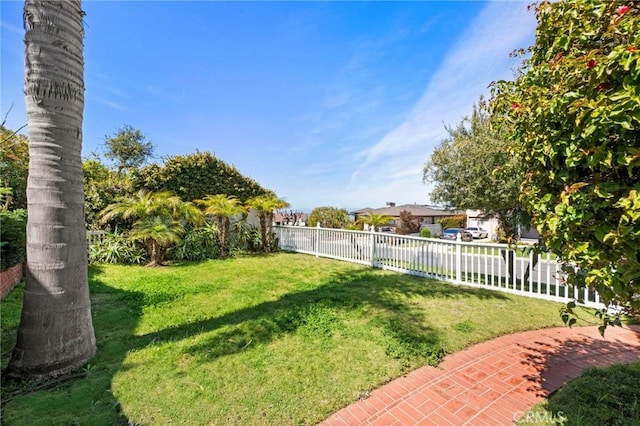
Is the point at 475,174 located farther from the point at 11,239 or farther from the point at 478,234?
the point at 478,234

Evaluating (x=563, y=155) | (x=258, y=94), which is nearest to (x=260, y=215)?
(x=258, y=94)

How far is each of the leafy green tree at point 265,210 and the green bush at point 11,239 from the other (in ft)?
23.1

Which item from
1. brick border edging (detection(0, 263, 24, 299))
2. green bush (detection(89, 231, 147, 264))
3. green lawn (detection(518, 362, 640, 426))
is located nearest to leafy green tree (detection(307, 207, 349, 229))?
green bush (detection(89, 231, 147, 264))

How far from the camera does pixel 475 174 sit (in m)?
7.64

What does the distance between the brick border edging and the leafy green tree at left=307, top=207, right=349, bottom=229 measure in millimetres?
16870

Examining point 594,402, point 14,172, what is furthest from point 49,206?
point 14,172

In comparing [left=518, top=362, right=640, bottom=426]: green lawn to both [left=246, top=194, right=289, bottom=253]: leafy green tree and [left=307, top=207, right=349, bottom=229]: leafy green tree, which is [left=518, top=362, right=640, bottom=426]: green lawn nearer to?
[left=246, top=194, right=289, bottom=253]: leafy green tree

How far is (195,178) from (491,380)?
12.6 metres

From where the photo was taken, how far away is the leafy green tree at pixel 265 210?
455 inches

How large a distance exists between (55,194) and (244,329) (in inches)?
115

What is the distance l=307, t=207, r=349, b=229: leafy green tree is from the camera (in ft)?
71.4

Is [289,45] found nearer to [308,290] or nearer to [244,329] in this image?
[308,290]

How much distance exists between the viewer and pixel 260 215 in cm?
1196

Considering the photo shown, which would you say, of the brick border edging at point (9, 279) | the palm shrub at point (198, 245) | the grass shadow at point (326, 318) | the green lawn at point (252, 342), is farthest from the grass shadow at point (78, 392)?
the palm shrub at point (198, 245)
